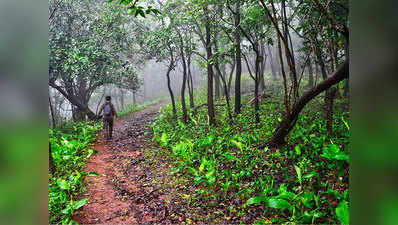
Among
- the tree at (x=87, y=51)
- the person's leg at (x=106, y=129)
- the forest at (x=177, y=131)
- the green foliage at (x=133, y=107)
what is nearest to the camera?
the forest at (x=177, y=131)

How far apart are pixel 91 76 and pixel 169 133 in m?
2.07

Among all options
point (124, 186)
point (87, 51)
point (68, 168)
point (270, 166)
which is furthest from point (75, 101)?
point (270, 166)

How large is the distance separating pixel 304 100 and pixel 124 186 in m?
2.86

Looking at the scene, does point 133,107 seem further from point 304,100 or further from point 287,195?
point 287,195

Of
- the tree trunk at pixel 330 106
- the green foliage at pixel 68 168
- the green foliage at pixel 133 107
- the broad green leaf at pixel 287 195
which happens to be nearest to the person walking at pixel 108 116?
the green foliage at pixel 68 168

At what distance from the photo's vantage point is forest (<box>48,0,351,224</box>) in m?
2.25

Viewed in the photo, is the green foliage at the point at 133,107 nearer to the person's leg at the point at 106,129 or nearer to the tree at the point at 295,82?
the person's leg at the point at 106,129

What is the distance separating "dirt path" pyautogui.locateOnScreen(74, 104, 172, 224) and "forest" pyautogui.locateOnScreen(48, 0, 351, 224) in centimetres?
2

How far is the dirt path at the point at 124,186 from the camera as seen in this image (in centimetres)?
233

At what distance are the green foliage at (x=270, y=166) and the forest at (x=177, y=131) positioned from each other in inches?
0.7

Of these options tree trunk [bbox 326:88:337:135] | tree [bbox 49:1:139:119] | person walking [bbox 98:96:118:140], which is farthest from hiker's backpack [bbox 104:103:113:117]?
tree trunk [bbox 326:88:337:135]

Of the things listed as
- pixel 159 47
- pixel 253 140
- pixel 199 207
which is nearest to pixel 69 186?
pixel 199 207
